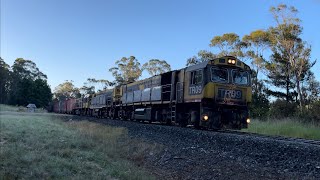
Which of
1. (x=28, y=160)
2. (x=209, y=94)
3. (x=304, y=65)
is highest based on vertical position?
(x=304, y=65)

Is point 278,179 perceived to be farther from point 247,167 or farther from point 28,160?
point 28,160

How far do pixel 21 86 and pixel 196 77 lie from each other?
8458cm

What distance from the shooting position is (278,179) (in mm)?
6336

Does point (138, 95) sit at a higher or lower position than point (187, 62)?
lower

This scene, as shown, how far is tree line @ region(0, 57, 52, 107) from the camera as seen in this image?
3656 inches

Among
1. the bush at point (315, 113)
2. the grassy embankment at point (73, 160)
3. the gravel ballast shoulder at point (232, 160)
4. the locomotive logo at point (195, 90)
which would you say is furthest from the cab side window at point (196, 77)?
the bush at point (315, 113)

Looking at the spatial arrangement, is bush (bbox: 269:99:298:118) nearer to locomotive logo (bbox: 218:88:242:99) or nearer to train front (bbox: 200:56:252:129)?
train front (bbox: 200:56:252:129)

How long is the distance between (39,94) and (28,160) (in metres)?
92.2

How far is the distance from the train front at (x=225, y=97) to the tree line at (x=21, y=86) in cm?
8405

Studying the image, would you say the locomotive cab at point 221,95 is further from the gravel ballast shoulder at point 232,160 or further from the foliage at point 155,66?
the foliage at point 155,66

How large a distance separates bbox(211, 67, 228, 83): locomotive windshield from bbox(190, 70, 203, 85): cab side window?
0.58m

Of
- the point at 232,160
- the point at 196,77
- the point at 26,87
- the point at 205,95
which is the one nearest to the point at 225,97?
the point at 205,95

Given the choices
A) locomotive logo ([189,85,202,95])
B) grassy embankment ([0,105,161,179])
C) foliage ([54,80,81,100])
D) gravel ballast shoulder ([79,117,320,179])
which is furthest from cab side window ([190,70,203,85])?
foliage ([54,80,81,100])

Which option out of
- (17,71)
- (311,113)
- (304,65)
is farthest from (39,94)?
(311,113)
